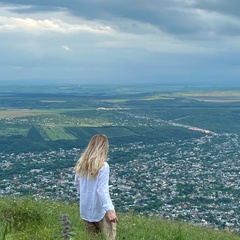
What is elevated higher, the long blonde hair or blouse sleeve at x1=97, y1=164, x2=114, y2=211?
the long blonde hair

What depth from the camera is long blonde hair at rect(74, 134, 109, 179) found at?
5.81 metres

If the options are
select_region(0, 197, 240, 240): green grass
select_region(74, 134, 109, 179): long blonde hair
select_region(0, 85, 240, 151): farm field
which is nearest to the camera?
select_region(74, 134, 109, 179): long blonde hair

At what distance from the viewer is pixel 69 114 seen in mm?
64500

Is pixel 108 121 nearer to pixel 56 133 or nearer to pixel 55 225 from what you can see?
pixel 56 133

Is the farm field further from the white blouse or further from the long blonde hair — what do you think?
the long blonde hair

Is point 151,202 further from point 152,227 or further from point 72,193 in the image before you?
point 152,227

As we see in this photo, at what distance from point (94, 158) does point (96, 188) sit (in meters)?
0.33

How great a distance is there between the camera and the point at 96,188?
5879mm

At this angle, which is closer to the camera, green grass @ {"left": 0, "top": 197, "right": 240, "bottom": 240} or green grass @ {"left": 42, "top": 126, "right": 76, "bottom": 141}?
green grass @ {"left": 0, "top": 197, "right": 240, "bottom": 240}

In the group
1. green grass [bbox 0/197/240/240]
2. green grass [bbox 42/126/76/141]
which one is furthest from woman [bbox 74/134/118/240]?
green grass [bbox 42/126/76/141]

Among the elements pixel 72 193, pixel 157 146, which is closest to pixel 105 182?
pixel 72 193

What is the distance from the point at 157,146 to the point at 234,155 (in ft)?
24.1

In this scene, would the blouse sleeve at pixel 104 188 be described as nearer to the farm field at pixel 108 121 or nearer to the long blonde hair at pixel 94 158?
the long blonde hair at pixel 94 158

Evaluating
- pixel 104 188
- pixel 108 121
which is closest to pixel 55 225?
pixel 104 188
